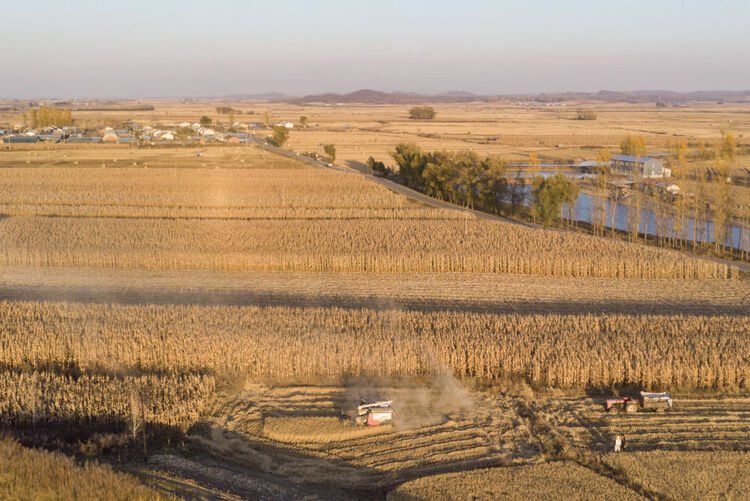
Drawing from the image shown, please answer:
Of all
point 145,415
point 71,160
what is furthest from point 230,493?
point 71,160

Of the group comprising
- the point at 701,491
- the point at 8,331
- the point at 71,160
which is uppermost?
the point at 71,160

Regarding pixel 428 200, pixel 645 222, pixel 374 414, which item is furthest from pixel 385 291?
pixel 645 222

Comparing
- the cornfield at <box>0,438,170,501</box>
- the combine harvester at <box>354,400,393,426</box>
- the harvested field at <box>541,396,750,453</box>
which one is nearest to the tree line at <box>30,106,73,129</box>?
the cornfield at <box>0,438,170,501</box>

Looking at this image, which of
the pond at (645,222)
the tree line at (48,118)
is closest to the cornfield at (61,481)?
the pond at (645,222)

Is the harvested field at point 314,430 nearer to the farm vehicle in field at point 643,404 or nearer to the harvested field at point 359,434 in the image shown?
the harvested field at point 359,434

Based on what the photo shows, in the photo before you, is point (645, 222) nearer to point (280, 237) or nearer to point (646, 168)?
point (646, 168)

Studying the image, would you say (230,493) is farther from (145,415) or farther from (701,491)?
(701,491)
